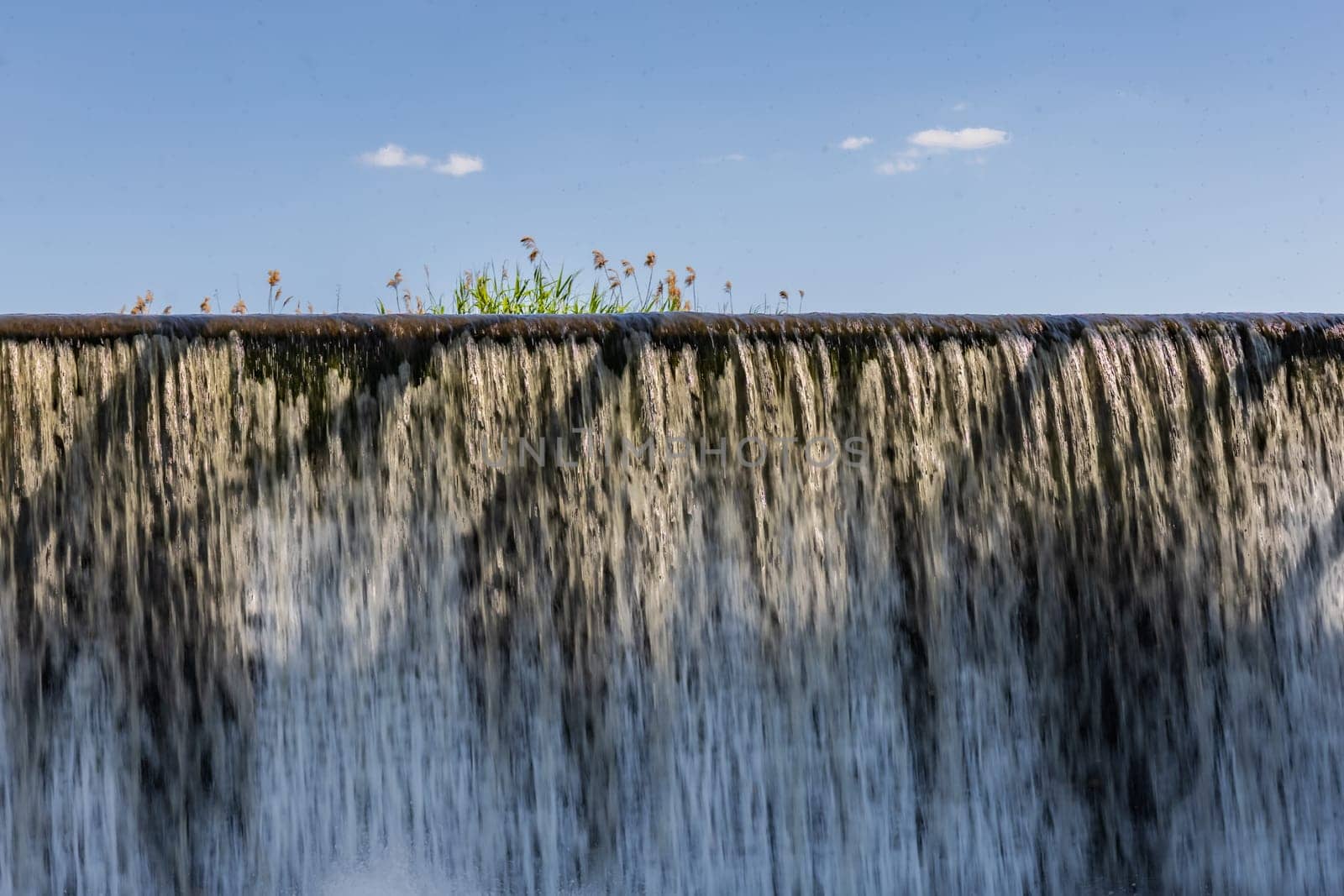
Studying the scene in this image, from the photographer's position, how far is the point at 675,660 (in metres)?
3.76

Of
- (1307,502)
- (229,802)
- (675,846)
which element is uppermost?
(1307,502)

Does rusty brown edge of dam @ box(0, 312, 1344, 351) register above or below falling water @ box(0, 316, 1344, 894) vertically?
above

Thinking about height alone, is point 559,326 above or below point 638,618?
above

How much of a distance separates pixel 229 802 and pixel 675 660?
1399 millimetres

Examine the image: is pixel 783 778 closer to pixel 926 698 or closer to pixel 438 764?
pixel 926 698

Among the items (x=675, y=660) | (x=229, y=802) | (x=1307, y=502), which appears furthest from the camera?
(x=1307, y=502)

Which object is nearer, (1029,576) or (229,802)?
(229,802)

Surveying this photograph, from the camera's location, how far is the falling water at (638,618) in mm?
3514

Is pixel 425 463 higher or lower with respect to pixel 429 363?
lower

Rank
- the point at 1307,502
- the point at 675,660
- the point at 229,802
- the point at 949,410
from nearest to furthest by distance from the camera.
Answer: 1. the point at 229,802
2. the point at 675,660
3. the point at 949,410
4. the point at 1307,502

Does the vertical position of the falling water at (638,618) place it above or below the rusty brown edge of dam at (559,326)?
below

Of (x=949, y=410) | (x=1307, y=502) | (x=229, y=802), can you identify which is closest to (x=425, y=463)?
(x=229, y=802)

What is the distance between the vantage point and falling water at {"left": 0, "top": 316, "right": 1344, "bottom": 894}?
3.51 meters

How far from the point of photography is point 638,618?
3.74m
